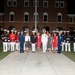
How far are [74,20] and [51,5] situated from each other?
714cm

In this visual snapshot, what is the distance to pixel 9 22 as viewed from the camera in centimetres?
8219

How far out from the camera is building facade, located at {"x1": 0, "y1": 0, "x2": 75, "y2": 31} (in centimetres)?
8212

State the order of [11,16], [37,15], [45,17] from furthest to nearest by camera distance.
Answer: [45,17] → [11,16] → [37,15]

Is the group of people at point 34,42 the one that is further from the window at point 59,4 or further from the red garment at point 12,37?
the window at point 59,4

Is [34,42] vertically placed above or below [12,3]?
below

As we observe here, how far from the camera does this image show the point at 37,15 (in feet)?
268

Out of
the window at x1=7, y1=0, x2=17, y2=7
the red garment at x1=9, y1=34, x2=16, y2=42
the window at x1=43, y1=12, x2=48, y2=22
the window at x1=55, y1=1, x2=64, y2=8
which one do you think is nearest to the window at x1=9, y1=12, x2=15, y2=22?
the window at x1=7, y1=0, x2=17, y2=7

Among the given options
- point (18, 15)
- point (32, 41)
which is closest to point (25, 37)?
point (32, 41)

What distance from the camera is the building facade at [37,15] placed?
3233 inches

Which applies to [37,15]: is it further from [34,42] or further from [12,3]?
[34,42]

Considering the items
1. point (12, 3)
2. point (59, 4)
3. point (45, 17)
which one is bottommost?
point (45, 17)

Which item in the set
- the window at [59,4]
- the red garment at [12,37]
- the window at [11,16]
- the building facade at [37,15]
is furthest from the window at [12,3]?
the red garment at [12,37]

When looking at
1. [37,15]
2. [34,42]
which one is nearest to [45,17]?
[37,15]

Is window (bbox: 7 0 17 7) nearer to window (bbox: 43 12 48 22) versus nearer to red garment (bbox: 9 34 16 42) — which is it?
window (bbox: 43 12 48 22)
